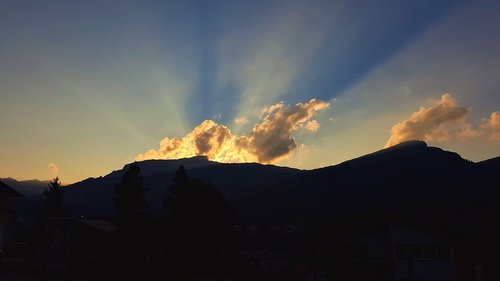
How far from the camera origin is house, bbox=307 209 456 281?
116 feet

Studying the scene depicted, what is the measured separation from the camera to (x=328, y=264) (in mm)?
37438

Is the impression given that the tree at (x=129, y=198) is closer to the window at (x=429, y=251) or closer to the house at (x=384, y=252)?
the house at (x=384, y=252)

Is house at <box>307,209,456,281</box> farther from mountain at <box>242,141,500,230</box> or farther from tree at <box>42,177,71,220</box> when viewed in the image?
mountain at <box>242,141,500,230</box>

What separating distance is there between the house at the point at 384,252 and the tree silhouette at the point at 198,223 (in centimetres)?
2092

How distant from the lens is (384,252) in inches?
1436

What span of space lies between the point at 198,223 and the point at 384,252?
29359mm

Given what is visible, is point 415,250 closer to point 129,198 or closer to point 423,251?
point 423,251

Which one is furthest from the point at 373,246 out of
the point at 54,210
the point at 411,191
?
the point at 411,191

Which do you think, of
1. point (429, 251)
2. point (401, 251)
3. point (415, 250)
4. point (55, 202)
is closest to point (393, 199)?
point (55, 202)

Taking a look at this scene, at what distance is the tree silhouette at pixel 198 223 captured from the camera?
56.9m

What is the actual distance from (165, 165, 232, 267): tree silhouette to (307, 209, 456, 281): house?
824 inches

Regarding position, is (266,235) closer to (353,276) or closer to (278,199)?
(278,199)

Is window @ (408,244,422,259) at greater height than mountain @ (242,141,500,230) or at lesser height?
lesser

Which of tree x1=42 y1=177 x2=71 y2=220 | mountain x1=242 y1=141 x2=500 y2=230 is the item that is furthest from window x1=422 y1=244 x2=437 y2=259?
mountain x1=242 y1=141 x2=500 y2=230
